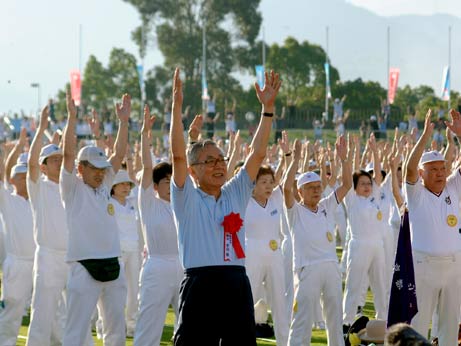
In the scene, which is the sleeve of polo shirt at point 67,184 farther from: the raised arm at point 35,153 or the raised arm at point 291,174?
the raised arm at point 291,174

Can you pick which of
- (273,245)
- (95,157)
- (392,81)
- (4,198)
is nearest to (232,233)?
(95,157)

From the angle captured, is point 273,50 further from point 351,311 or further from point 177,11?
point 351,311

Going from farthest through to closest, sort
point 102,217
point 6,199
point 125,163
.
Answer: point 125,163
point 6,199
point 102,217

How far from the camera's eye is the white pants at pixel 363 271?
15.3 meters

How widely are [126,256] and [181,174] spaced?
6850 mm

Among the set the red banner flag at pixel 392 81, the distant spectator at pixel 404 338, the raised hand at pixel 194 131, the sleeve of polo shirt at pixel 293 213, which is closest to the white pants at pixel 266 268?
the sleeve of polo shirt at pixel 293 213

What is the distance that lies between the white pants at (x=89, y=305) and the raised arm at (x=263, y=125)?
8.83 ft

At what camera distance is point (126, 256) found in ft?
49.1

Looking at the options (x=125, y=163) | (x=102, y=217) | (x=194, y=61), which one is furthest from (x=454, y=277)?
(x=194, y=61)

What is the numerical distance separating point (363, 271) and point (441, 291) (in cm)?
422

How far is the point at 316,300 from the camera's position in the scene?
12039 mm

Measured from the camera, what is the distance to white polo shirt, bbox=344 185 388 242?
15281 millimetres

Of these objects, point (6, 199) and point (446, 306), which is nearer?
point (446, 306)

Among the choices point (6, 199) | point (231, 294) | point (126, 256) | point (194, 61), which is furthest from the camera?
point (194, 61)
